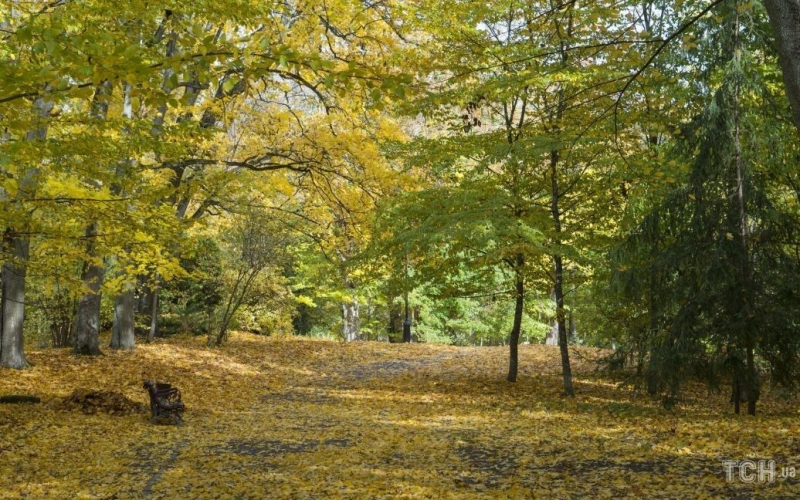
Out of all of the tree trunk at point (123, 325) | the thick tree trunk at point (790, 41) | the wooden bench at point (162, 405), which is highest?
the thick tree trunk at point (790, 41)

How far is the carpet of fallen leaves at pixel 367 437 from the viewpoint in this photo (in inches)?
212

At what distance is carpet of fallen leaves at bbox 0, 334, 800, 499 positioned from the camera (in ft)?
17.7

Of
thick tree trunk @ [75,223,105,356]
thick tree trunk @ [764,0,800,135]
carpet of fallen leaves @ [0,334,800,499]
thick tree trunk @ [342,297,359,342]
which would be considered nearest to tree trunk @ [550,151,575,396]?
carpet of fallen leaves @ [0,334,800,499]

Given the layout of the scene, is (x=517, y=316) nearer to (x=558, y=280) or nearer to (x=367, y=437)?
(x=558, y=280)

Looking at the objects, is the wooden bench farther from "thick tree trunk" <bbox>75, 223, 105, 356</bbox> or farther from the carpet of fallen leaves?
"thick tree trunk" <bbox>75, 223, 105, 356</bbox>

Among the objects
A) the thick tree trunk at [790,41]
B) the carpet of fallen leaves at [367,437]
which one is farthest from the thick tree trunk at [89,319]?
the thick tree trunk at [790,41]

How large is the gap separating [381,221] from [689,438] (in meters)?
6.82

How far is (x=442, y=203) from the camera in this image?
10906mm

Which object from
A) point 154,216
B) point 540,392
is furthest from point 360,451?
point 540,392

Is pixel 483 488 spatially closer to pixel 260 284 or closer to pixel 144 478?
pixel 144 478

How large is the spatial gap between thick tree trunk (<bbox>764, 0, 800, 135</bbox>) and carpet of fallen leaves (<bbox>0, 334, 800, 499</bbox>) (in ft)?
9.92

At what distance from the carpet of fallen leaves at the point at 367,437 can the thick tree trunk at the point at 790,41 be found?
3.03m

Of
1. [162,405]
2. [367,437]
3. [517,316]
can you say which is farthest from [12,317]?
[517,316]

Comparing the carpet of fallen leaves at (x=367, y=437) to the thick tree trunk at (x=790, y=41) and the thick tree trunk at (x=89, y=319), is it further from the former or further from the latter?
the thick tree trunk at (x=790, y=41)
